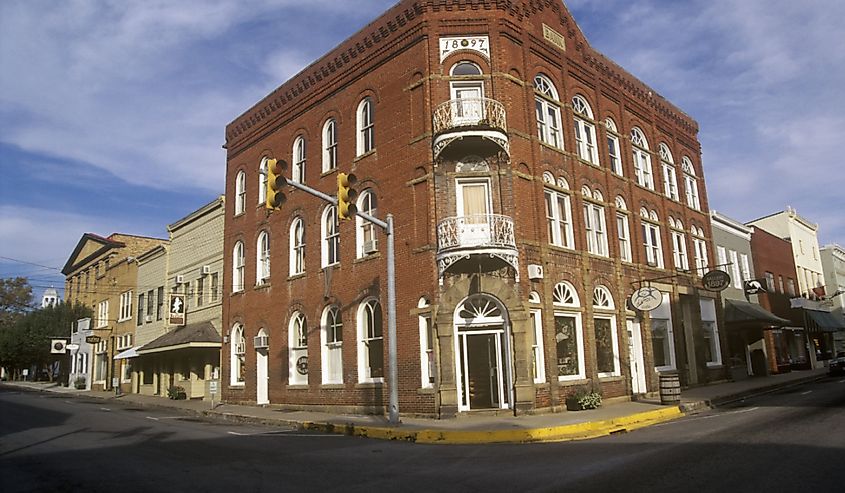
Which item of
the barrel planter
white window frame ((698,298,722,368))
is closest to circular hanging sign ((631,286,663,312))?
the barrel planter

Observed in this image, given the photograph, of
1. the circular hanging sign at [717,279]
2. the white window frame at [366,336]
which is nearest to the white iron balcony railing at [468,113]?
the white window frame at [366,336]

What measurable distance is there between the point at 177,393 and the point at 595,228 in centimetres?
2157

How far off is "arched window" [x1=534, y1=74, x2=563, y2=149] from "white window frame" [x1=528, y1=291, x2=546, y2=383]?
578 cm

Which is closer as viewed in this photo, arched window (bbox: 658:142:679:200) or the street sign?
arched window (bbox: 658:142:679:200)

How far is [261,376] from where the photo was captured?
2488 centimetres

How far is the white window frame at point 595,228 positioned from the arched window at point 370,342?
7.97 meters

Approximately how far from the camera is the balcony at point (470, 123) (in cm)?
1766

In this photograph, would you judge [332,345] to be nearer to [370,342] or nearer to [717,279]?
[370,342]

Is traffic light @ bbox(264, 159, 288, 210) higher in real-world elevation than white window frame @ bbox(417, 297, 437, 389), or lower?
higher

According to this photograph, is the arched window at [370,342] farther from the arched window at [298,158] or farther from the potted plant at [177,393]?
the potted plant at [177,393]

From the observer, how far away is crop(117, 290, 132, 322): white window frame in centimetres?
3991

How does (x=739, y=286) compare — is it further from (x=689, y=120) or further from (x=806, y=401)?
(x=806, y=401)

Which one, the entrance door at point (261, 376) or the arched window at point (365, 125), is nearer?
the arched window at point (365, 125)

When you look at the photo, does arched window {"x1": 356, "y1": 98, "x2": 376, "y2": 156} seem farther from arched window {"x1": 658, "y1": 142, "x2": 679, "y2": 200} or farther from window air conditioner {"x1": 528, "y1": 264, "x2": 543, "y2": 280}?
arched window {"x1": 658, "y1": 142, "x2": 679, "y2": 200}
